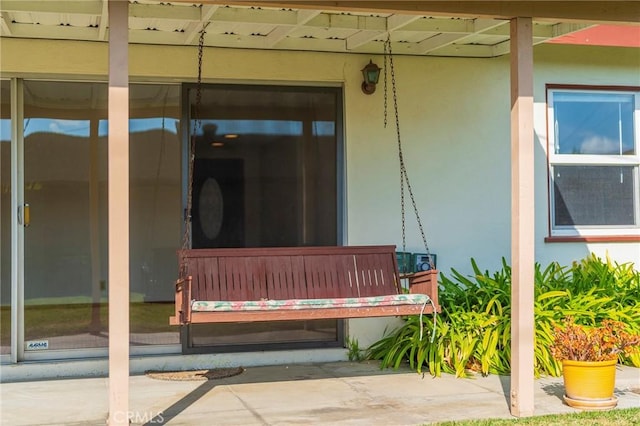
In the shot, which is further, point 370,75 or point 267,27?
point 370,75

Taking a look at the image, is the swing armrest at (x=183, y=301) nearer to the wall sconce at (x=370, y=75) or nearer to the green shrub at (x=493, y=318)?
the green shrub at (x=493, y=318)

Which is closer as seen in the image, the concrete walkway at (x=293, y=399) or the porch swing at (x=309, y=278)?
the concrete walkway at (x=293, y=399)

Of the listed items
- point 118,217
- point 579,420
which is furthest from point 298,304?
point 579,420

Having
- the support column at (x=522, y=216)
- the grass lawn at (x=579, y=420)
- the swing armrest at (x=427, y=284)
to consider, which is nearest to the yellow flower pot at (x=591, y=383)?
the grass lawn at (x=579, y=420)

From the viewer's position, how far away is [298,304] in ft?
16.3

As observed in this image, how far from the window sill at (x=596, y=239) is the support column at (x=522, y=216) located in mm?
2526

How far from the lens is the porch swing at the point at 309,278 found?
16.8 feet

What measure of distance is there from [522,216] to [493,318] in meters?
1.54

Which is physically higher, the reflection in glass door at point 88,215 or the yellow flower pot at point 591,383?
the reflection in glass door at point 88,215

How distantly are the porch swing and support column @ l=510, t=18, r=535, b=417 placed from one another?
24.7 inches

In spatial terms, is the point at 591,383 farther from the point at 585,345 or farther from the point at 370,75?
the point at 370,75

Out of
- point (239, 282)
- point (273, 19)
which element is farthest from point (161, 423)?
point (273, 19)

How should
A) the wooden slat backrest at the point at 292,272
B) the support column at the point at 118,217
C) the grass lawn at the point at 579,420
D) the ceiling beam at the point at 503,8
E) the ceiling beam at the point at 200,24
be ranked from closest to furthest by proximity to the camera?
the support column at the point at 118,217 < the ceiling beam at the point at 503,8 < the grass lawn at the point at 579,420 < the ceiling beam at the point at 200,24 < the wooden slat backrest at the point at 292,272

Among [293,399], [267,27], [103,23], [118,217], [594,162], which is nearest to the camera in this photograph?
[118,217]
